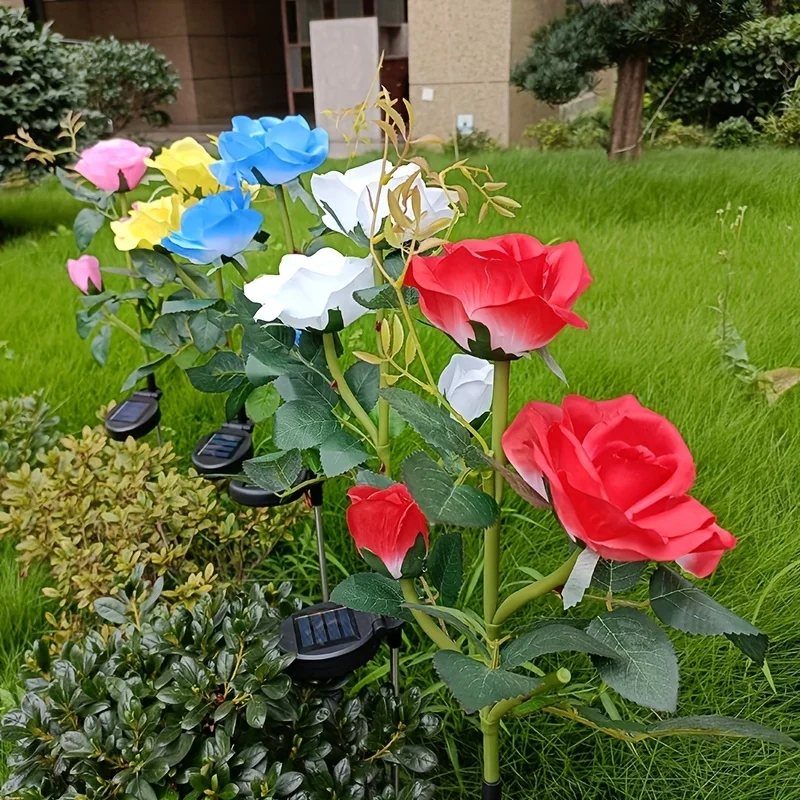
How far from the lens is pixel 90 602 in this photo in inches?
45.3

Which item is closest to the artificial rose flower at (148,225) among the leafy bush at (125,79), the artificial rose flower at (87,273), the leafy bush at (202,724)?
the artificial rose flower at (87,273)

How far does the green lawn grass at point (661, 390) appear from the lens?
101 centimetres

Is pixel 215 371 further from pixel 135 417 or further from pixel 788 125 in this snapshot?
pixel 788 125

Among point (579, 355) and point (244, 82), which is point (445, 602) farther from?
point (244, 82)

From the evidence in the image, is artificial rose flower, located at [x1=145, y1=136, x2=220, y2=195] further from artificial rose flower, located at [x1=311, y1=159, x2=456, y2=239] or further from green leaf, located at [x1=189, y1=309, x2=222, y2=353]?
artificial rose flower, located at [x1=311, y1=159, x2=456, y2=239]

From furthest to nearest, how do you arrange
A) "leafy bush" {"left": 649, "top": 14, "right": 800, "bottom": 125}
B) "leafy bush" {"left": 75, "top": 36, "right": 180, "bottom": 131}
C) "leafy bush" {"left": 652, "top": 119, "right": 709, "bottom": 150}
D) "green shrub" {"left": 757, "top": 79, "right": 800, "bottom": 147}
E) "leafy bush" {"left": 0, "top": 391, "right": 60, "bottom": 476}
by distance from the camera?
"leafy bush" {"left": 75, "top": 36, "right": 180, "bottom": 131} → "leafy bush" {"left": 652, "top": 119, "right": 709, "bottom": 150} → "green shrub" {"left": 757, "top": 79, "right": 800, "bottom": 147} → "leafy bush" {"left": 649, "top": 14, "right": 800, "bottom": 125} → "leafy bush" {"left": 0, "top": 391, "right": 60, "bottom": 476}

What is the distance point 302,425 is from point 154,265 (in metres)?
0.55

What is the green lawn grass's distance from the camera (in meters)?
1.01

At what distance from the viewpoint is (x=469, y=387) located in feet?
2.16

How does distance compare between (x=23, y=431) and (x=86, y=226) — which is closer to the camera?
(x=86, y=226)

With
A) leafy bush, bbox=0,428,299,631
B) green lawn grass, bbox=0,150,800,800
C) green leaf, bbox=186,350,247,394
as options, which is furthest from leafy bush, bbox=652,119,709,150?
green leaf, bbox=186,350,247,394

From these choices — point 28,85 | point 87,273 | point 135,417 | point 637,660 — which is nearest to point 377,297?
point 637,660

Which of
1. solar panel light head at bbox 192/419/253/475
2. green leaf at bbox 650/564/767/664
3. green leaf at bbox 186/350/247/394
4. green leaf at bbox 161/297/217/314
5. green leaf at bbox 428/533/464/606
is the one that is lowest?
solar panel light head at bbox 192/419/253/475

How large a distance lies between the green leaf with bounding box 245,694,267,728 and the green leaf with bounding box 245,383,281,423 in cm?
34
